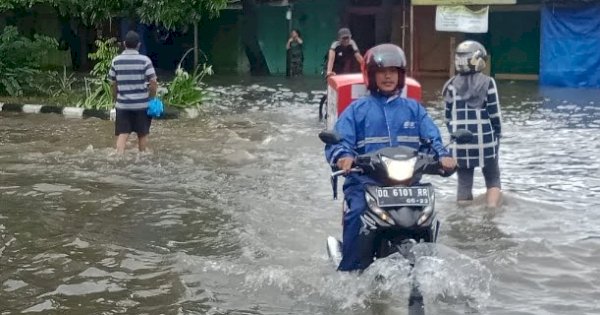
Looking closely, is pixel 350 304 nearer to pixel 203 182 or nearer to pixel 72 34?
pixel 203 182

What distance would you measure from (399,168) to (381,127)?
21.8 inches

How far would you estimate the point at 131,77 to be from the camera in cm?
1098

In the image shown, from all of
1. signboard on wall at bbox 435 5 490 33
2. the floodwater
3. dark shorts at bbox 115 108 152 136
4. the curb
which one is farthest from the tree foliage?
signboard on wall at bbox 435 5 490 33

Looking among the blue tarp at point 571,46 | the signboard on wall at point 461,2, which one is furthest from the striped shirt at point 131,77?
the blue tarp at point 571,46

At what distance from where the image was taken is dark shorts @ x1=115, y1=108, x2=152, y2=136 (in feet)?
36.4

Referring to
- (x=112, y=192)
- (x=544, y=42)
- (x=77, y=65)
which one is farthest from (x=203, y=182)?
(x=77, y=65)

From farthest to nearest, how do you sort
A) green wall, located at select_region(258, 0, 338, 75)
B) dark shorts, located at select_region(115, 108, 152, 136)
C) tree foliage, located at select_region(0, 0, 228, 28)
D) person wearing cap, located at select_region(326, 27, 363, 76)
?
green wall, located at select_region(258, 0, 338, 75) → tree foliage, located at select_region(0, 0, 228, 28) → person wearing cap, located at select_region(326, 27, 363, 76) → dark shorts, located at select_region(115, 108, 152, 136)

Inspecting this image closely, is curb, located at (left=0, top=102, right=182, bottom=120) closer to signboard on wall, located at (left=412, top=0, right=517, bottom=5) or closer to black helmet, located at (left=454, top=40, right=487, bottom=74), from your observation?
black helmet, located at (left=454, top=40, right=487, bottom=74)

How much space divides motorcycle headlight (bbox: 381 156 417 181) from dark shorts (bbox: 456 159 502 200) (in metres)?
3.21

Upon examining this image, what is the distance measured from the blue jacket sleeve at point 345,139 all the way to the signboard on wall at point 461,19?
18.3 m

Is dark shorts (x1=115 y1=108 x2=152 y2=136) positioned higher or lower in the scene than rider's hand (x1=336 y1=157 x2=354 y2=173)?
lower

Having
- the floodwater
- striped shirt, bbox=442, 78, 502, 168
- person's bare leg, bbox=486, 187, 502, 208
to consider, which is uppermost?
striped shirt, bbox=442, 78, 502, 168

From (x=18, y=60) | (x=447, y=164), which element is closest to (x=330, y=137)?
(x=447, y=164)

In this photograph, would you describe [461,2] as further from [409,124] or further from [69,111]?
[409,124]
